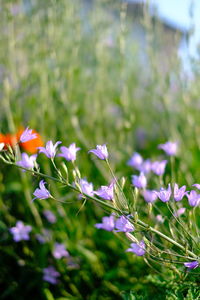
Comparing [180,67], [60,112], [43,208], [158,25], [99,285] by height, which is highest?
[158,25]

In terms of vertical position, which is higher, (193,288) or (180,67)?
(180,67)

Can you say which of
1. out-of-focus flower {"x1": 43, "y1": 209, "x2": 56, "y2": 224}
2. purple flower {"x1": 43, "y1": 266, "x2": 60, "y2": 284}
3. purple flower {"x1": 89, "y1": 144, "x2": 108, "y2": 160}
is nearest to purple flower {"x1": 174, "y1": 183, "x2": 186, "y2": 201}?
purple flower {"x1": 89, "y1": 144, "x2": 108, "y2": 160}

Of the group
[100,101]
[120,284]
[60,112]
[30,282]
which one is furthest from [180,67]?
[30,282]

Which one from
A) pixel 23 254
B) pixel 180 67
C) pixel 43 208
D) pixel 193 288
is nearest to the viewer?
pixel 193 288

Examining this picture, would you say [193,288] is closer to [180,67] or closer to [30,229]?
[30,229]

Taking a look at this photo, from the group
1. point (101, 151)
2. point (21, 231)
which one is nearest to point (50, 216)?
point (21, 231)

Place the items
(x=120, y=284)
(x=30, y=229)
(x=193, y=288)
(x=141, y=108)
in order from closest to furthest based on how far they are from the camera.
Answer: (x=193, y=288), (x=120, y=284), (x=30, y=229), (x=141, y=108)

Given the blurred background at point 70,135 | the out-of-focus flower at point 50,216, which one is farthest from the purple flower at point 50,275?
the out-of-focus flower at point 50,216

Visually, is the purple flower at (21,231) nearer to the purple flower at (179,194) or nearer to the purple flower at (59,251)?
the purple flower at (59,251)

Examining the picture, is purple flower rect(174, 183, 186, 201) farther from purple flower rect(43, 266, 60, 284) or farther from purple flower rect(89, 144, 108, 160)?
purple flower rect(43, 266, 60, 284)
